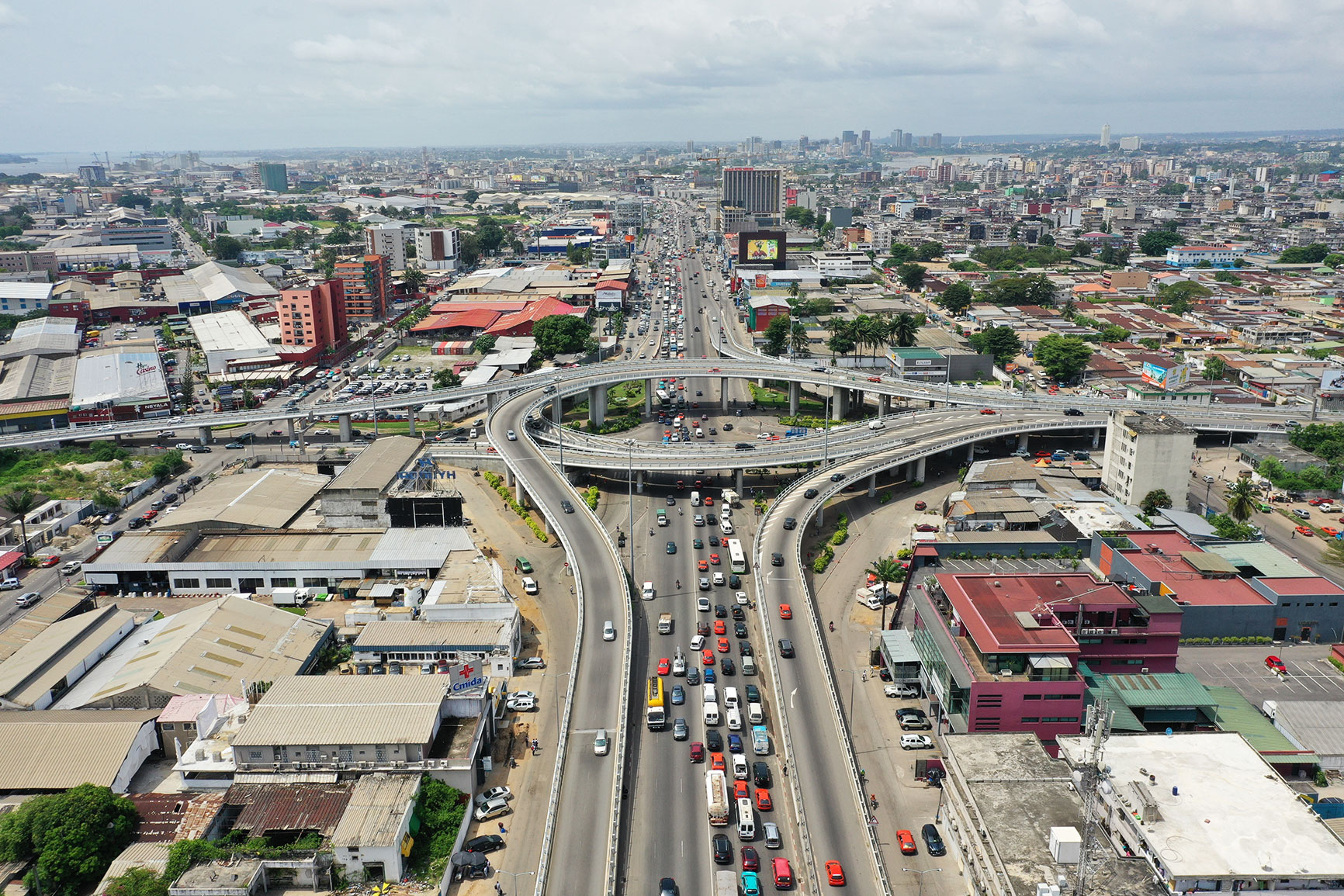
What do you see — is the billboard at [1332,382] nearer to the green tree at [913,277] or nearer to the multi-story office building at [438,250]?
the green tree at [913,277]

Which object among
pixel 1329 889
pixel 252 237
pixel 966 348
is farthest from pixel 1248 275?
pixel 252 237

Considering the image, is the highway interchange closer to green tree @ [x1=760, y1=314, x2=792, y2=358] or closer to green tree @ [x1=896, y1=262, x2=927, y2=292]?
green tree @ [x1=760, y1=314, x2=792, y2=358]

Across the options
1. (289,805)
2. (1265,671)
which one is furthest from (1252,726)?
(289,805)

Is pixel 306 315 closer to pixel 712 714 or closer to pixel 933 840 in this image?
pixel 712 714

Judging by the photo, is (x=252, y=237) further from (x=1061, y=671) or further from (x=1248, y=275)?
(x=1061, y=671)

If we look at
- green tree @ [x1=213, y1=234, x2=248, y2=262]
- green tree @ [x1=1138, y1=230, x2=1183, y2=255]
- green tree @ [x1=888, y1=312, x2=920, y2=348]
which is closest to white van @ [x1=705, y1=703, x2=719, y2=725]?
green tree @ [x1=888, y1=312, x2=920, y2=348]

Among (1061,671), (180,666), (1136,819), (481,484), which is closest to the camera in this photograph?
(1136,819)

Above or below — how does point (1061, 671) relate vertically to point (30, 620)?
above
